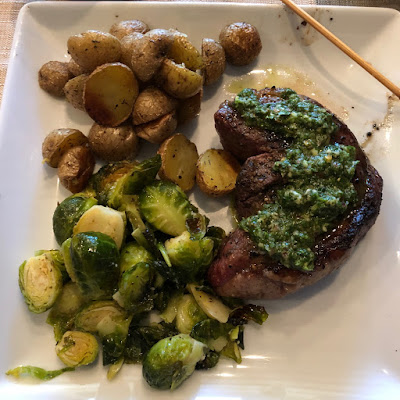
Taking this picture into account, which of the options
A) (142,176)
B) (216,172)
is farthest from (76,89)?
(216,172)

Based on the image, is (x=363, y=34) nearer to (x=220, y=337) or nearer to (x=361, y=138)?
(x=361, y=138)

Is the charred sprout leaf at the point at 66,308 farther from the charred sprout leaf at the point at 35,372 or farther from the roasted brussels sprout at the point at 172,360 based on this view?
the roasted brussels sprout at the point at 172,360

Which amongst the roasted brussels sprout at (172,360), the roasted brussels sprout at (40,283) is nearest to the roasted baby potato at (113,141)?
the roasted brussels sprout at (40,283)

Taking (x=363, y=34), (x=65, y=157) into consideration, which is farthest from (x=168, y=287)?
(x=363, y=34)

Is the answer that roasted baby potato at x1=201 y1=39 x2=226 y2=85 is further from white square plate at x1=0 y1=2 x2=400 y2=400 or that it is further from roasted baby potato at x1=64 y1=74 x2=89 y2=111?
roasted baby potato at x1=64 y1=74 x2=89 y2=111

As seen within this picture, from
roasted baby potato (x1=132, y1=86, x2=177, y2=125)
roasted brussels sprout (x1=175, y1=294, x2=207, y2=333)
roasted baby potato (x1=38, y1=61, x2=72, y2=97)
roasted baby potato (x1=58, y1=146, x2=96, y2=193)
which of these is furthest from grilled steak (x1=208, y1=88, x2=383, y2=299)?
roasted baby potato (x1=38, y1=61, x2=72, y2=97)

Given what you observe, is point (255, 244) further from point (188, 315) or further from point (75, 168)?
point (75, 168)
